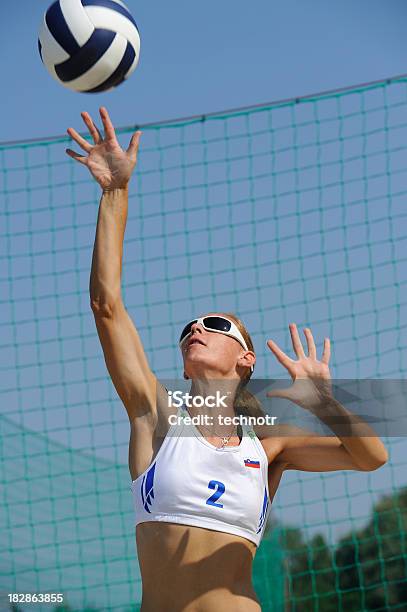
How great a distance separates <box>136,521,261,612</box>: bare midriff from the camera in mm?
3057

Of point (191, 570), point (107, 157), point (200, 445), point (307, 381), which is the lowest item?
point (191, 570)

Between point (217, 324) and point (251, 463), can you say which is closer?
point (251, 463)

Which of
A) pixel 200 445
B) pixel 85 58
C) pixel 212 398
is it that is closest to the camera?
pixel 200 445

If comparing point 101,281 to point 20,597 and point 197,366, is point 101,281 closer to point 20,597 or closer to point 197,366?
point 197,366

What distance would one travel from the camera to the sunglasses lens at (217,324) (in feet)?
11.5

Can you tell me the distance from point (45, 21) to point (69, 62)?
8.8 inches

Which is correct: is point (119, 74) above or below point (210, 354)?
above

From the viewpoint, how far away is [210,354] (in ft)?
11.3

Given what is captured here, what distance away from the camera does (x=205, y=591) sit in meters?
3.07

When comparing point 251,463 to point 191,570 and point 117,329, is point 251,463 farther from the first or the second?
point 117,329

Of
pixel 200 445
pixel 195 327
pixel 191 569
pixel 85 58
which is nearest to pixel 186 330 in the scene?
pixel 195 327

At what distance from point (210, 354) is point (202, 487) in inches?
19.9

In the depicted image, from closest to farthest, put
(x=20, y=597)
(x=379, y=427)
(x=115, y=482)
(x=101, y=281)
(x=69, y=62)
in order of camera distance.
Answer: (x=101, y=281) → (x=69, y=62) → (x=379, y=427) → (x=20, y=597) → (x=115, y=482)

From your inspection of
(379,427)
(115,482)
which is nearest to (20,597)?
(115,482)
